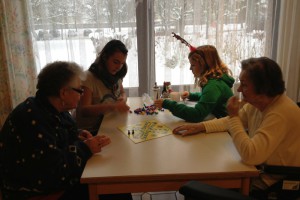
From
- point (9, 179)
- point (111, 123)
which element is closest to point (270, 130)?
point (111, 123)

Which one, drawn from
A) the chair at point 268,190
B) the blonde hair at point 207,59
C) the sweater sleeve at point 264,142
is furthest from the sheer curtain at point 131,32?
the chair at point 268,190

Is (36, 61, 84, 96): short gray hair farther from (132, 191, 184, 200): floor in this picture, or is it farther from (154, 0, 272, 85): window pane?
(154, 0, 272, 85): window pane

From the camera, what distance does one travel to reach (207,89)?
5.74 ft

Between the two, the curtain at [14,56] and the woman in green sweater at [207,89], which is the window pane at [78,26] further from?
the woman in green sweater at [207,89]

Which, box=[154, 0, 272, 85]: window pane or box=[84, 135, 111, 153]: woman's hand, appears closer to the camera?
box=[84, 135, 111, 153]: woman's hand

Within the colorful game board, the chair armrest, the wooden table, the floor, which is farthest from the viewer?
the floor

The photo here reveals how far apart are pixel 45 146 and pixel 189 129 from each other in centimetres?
77

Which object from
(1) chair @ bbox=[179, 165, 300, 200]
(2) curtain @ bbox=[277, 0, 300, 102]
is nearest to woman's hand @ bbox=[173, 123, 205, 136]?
(1) chair @ bbox=[179, 165, 300, 200]

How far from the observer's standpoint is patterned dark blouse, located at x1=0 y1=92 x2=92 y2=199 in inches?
46.5

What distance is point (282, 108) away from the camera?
1277 mm

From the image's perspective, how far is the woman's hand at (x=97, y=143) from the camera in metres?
1.34

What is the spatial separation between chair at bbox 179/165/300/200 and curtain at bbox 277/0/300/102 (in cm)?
192

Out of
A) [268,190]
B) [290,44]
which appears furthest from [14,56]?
[290,44]

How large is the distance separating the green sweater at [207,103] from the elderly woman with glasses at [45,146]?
1.84 feet
